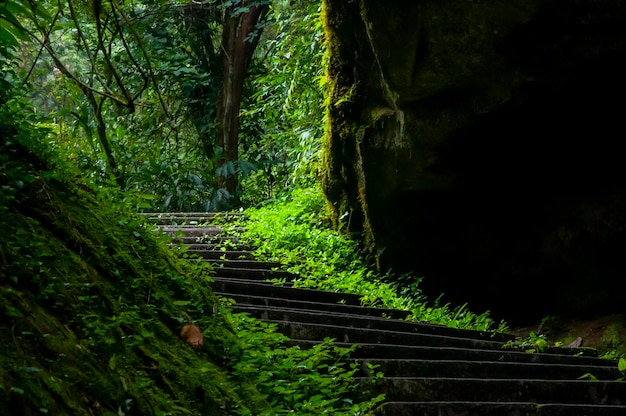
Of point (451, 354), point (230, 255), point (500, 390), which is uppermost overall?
point (230, 255)

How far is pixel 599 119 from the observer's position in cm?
704

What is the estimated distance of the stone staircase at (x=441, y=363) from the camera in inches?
171

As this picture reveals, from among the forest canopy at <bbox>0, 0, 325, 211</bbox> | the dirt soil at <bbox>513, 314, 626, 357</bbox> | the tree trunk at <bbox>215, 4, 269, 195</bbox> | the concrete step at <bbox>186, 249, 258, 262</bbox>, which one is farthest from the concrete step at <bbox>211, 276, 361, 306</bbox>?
the tree trunk at <bbox>215, 4, 269, 195</bbox>

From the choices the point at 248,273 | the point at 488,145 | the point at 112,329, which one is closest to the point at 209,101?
the point at 248,273

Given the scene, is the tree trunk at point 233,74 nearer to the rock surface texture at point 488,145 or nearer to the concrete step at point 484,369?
the rock surface texture at point 488,145

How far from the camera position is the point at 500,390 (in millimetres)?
4605

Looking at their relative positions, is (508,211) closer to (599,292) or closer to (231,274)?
(599,292)

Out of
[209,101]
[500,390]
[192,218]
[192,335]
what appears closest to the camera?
[192,335]

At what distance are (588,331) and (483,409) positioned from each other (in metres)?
3.64

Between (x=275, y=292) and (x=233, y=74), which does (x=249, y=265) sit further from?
(x=233, y=74)

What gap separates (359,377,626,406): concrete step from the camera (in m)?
4.39

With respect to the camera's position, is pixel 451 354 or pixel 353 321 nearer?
pixel 451 354

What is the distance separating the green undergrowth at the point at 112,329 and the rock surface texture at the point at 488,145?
304 centimetres

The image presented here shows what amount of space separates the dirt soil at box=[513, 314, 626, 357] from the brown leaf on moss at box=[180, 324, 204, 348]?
387 centimetres
